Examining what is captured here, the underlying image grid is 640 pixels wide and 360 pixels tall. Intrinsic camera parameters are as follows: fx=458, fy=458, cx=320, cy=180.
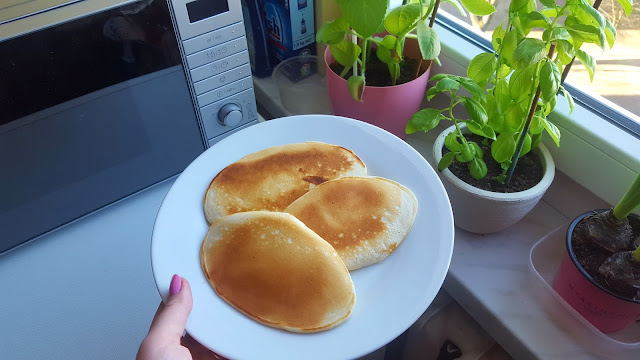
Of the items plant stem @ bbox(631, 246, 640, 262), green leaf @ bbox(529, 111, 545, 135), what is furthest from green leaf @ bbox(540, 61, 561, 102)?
plant stem @ bbox(631, 246, 640, 262)

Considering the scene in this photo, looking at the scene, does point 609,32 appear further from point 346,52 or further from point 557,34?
point 346,52

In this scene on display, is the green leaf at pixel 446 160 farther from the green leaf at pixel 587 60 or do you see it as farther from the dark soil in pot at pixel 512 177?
the green leaf at pixel 587 60

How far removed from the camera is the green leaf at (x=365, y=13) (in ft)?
1.91

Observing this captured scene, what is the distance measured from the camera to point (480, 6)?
62cm

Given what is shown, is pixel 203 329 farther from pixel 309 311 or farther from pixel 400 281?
pixel 400 281

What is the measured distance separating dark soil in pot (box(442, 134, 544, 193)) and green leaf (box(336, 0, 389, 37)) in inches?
9.1

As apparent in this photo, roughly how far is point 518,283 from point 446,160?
23 centimetres

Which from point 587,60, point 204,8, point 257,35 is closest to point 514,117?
point 587,60

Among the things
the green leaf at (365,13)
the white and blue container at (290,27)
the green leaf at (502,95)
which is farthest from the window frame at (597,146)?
the white and blue container at (290,27)

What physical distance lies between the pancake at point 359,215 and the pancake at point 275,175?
3 centimetres

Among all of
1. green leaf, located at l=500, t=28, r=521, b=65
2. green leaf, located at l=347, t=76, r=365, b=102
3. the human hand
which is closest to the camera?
the human hand

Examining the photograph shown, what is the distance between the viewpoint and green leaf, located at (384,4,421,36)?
0.63 metres

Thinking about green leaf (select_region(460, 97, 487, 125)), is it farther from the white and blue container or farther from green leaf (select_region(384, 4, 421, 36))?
the white and blue container

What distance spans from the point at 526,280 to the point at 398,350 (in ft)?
1.08
